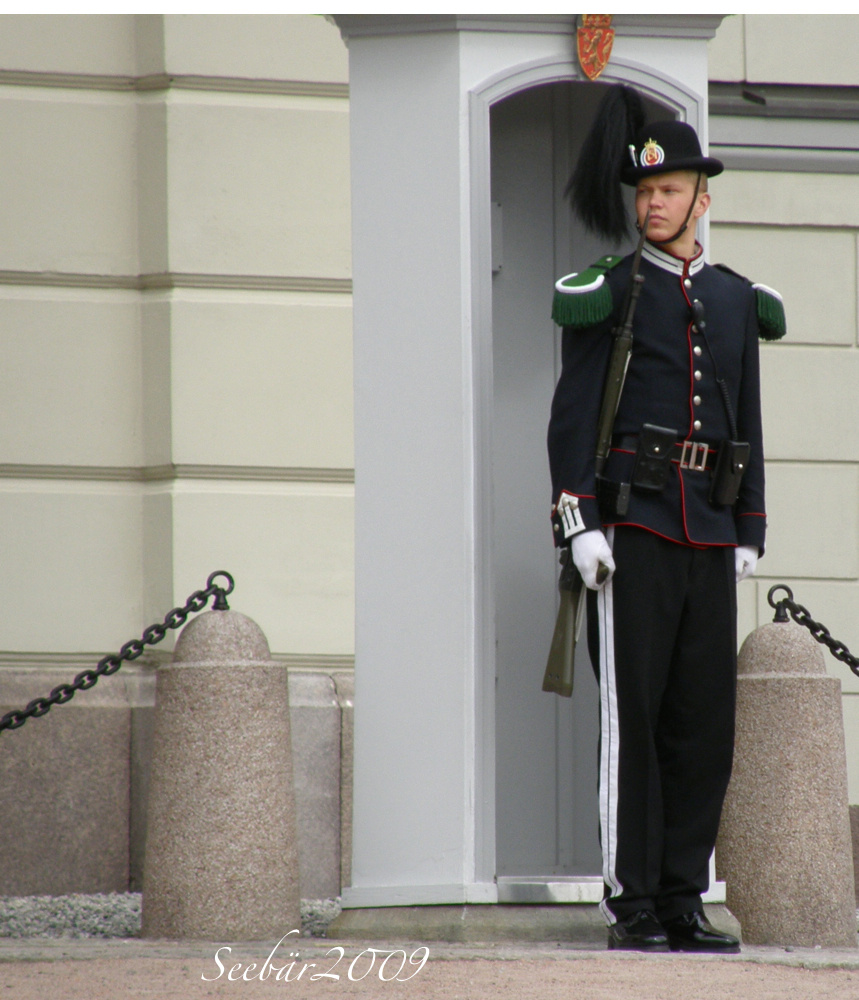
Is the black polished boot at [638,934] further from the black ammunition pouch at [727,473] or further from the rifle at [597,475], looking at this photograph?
the black ammunition pouch at [727,473]

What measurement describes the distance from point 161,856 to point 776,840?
1526 millimetres

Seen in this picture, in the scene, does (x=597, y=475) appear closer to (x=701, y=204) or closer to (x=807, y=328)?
(x=701, y=204)

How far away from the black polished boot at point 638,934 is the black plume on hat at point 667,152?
1.67 meters

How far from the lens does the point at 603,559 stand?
377cm

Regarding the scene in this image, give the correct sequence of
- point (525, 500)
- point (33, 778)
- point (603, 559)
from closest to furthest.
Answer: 1. point (603, 559)
2. point (525, 500)
3. point (33, 778)

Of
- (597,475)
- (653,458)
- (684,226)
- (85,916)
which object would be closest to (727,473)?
(653,458)

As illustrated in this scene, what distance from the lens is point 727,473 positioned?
393 cm

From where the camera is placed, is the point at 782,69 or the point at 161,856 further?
the point at 782,69

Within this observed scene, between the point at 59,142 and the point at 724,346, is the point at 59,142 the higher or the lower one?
the higher one

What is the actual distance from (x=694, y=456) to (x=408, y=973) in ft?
4.39

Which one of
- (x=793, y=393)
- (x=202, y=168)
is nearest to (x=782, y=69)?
(x=793, y=393)

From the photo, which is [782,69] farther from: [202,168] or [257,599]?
[257,599]

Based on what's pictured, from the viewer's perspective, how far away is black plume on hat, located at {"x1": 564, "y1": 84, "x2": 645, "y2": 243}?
13.8 feet

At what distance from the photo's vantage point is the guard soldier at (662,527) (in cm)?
381
